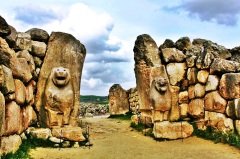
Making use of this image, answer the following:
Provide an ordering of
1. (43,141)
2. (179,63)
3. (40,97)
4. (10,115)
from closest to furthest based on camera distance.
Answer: (10,115), (43,141), (40,97), (179,63)

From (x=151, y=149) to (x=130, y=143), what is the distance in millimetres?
Result: 1202

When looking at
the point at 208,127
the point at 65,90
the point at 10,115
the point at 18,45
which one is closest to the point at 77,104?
the point at 65,90

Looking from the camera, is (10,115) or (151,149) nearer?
(10,115)

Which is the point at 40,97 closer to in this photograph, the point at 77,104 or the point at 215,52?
the point at 77,104

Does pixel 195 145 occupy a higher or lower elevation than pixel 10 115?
lower

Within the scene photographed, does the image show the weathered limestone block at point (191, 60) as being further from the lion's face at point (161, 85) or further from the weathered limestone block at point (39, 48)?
the weathered limestone block at point (39, 48)

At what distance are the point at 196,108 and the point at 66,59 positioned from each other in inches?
196

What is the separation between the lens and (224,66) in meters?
13.3

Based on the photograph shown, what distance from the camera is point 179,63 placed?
15.0 metres

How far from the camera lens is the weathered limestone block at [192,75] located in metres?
14.4

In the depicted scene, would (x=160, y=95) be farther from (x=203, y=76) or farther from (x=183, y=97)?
(x=203, y=76)

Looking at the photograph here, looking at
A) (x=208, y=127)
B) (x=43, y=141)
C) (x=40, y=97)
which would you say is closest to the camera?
(x=43, y=141)

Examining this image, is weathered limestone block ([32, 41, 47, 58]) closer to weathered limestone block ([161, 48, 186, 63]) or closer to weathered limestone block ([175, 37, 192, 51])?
weathered limestone block ([161, 48, 186, 63])

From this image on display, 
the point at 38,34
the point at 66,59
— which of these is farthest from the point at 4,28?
the point at 66,59
